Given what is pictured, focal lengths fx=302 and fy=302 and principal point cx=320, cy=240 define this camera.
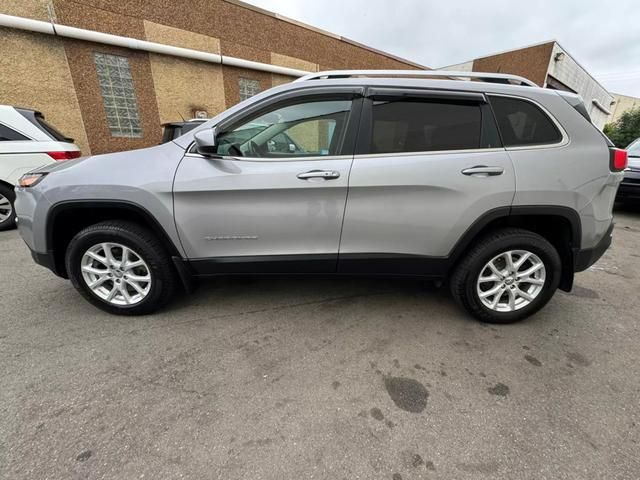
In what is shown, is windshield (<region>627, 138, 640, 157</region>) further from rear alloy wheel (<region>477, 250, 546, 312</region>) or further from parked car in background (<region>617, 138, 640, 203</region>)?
rear alloy wheel (<region>477, 250, 546, 312</region>)

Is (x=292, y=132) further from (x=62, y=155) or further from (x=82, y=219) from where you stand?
(x=62, y=155)

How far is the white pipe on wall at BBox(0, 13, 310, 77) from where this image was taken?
6.59 meters

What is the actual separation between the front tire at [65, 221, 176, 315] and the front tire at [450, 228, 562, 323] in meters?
2.36

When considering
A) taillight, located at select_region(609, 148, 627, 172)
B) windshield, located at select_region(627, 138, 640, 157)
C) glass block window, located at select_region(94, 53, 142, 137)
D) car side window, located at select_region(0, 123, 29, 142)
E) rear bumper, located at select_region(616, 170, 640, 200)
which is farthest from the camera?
glass block window, located at select_region(94, 53, 142, 137)

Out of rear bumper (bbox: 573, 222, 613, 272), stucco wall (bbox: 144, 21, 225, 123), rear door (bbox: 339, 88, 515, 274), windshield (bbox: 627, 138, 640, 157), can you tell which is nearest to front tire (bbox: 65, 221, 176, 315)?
rear door (bbox: 339, 88, 515, 274)

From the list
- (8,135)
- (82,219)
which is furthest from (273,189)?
(8,135)

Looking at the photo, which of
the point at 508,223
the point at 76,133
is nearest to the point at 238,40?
the point at 76,133

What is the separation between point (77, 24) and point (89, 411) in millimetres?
9435

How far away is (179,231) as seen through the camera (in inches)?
88.1

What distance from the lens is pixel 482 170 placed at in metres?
2.13

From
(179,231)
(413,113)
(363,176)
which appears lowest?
(179,231)

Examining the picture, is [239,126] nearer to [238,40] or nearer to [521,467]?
[521,467]

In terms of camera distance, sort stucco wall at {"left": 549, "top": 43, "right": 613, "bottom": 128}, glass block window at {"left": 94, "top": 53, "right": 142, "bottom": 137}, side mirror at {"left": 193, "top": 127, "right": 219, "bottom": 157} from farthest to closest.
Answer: stucco wall at {"left": 549, "top": 43, "right": 613, "bottom": 128}, glass block window at {"left": 94, "top": 53, "right": 142, "bottom": 137}, side mirror at {"left": 193, "top": 127, "right": 219, "bottom": 157}

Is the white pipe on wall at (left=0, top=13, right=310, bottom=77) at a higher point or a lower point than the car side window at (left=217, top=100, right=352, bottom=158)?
higher
